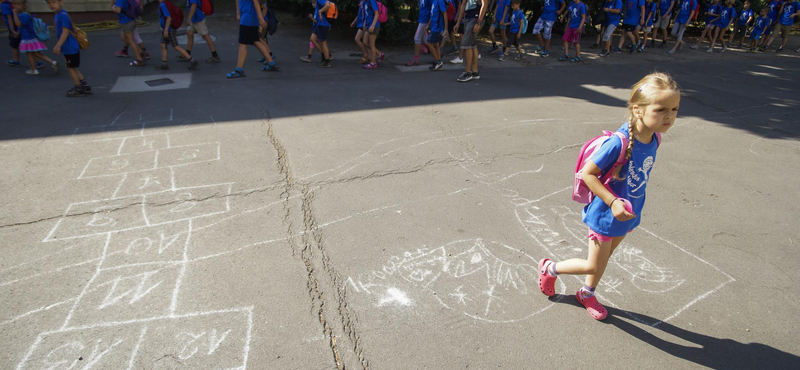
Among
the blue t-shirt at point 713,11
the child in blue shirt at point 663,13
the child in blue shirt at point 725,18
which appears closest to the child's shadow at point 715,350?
the child in blue shirt at point 663,13

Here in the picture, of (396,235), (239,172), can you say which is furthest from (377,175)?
(239,172)

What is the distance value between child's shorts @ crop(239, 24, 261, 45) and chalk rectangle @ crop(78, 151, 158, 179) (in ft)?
11.6

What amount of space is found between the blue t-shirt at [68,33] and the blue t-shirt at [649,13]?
12923mm

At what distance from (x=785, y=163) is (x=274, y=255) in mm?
6172

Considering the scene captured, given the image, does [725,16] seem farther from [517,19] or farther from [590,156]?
[590,156]

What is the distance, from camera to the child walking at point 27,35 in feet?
22.5

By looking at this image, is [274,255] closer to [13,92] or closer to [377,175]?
[377,175]

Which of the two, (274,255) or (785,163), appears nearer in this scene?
(274,255)

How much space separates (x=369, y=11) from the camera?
8.44m

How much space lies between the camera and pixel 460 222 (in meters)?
3.79

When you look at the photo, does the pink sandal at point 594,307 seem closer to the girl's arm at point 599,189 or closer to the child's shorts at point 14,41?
the girl's arm at point 599,189

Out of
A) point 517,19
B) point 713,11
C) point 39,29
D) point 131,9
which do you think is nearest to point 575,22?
point 517,19

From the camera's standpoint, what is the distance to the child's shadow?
8.20ft

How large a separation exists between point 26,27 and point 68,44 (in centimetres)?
180
